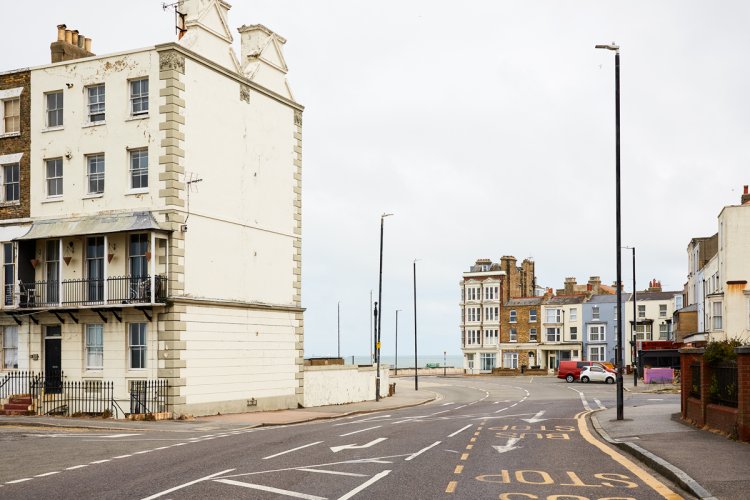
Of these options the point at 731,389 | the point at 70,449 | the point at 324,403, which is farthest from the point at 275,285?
the point at 731,389

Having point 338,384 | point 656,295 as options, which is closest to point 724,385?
point 338,384

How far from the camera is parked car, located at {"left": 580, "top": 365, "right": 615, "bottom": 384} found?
73.6 meters

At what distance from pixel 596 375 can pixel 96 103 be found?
2048 inches

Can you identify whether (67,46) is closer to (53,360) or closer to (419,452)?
(53,360)

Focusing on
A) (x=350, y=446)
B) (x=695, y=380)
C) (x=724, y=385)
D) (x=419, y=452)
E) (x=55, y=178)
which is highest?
(x=55, y=178)

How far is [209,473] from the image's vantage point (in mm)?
15164

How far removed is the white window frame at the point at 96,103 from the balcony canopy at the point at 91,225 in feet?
13.3

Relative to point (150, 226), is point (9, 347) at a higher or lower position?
lower

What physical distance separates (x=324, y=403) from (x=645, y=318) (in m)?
66.5

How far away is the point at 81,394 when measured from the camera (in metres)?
32.8

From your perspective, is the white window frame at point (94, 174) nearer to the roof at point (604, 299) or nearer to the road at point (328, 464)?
the road at point (328, 464)

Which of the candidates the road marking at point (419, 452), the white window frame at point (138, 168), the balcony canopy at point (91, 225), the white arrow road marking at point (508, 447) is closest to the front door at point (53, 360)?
the balcony canopy at point (91, 225)

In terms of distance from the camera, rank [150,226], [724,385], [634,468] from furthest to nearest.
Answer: [150,226] < [724,385] < [634,468]

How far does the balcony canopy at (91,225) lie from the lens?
3178 centimetres
